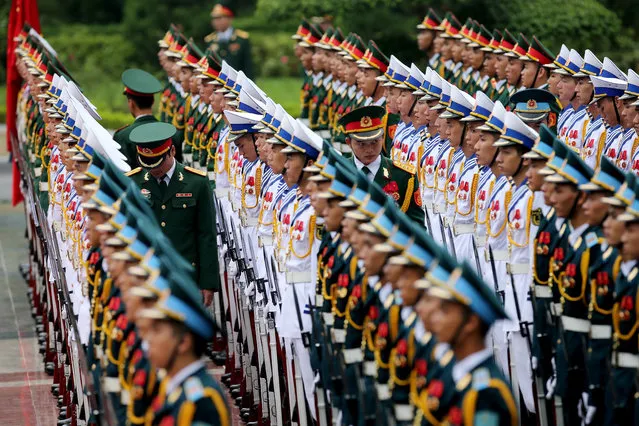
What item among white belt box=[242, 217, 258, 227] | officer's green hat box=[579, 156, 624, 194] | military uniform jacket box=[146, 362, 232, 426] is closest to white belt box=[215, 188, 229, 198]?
white belt box=[242, 217, 258, 227]

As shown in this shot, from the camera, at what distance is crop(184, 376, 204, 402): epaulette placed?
6.29m

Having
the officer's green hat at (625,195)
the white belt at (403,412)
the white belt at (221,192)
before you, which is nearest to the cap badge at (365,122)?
the white belt at (221,192)

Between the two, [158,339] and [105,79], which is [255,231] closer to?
[158,339]

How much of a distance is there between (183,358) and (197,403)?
0.63ft

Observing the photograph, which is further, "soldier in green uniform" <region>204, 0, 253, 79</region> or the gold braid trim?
"soldier in green uniform" <region>204, 0, 253, 79</region>

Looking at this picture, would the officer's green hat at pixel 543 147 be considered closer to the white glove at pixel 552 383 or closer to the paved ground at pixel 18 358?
the white glove at pixel 552 383

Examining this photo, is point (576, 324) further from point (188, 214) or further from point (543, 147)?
point (188, 214)

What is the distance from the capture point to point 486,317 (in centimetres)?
605

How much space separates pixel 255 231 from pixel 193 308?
4.98 meters

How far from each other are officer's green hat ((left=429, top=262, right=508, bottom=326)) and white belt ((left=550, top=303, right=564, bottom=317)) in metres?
2.31

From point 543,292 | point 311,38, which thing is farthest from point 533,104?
point 311,38

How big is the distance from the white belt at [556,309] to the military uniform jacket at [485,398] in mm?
2333

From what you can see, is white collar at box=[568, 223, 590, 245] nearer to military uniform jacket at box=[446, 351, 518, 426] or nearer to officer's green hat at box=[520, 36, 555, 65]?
military uniform jacket at box=[446, 351, 518, 426]

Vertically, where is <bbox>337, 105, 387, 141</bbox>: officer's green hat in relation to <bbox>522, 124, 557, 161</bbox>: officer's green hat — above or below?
below
